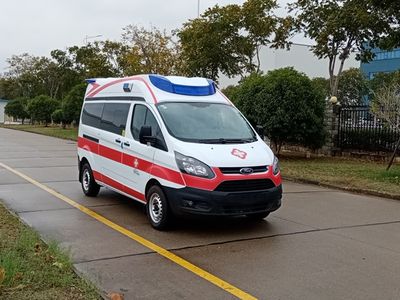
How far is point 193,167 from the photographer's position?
6.60 m

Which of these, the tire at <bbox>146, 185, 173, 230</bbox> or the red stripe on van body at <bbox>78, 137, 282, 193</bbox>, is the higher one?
the red stripe on van body at <bbox>78, 137, 282, 193</bbox>

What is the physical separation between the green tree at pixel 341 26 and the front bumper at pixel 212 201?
16.4 meters

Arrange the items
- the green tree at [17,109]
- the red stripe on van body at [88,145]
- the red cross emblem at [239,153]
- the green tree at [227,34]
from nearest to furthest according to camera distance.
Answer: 1. the red cross emblem at [239,153]
2. the red stripe on van body at [88,145]
3. the green tree at [227,34]
4. the green tree at [17,109]

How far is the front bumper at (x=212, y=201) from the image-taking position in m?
6.54

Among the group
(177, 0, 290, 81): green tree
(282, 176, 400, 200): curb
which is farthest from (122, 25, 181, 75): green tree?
(282, 176, 400, 200): curb

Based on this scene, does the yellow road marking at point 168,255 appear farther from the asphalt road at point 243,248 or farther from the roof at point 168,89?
the roof at point 168,89

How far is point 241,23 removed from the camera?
27625mm

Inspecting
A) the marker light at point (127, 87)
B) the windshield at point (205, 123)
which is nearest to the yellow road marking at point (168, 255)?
Result: the windshield at point (205, 123)

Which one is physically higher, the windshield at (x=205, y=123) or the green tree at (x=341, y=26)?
the green tree at (x=341, y=26)

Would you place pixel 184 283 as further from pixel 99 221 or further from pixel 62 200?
pixel 62 200

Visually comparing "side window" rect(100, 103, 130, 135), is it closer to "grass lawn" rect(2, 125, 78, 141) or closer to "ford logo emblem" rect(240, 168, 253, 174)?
"ford logo emblem" rect(240, 168, 253, 174)

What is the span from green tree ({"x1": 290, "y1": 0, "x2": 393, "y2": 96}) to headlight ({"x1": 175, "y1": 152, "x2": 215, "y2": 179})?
1661cm

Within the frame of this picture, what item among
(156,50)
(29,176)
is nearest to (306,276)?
(29,176)

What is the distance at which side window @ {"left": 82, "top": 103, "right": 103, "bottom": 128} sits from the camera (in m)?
9.26
